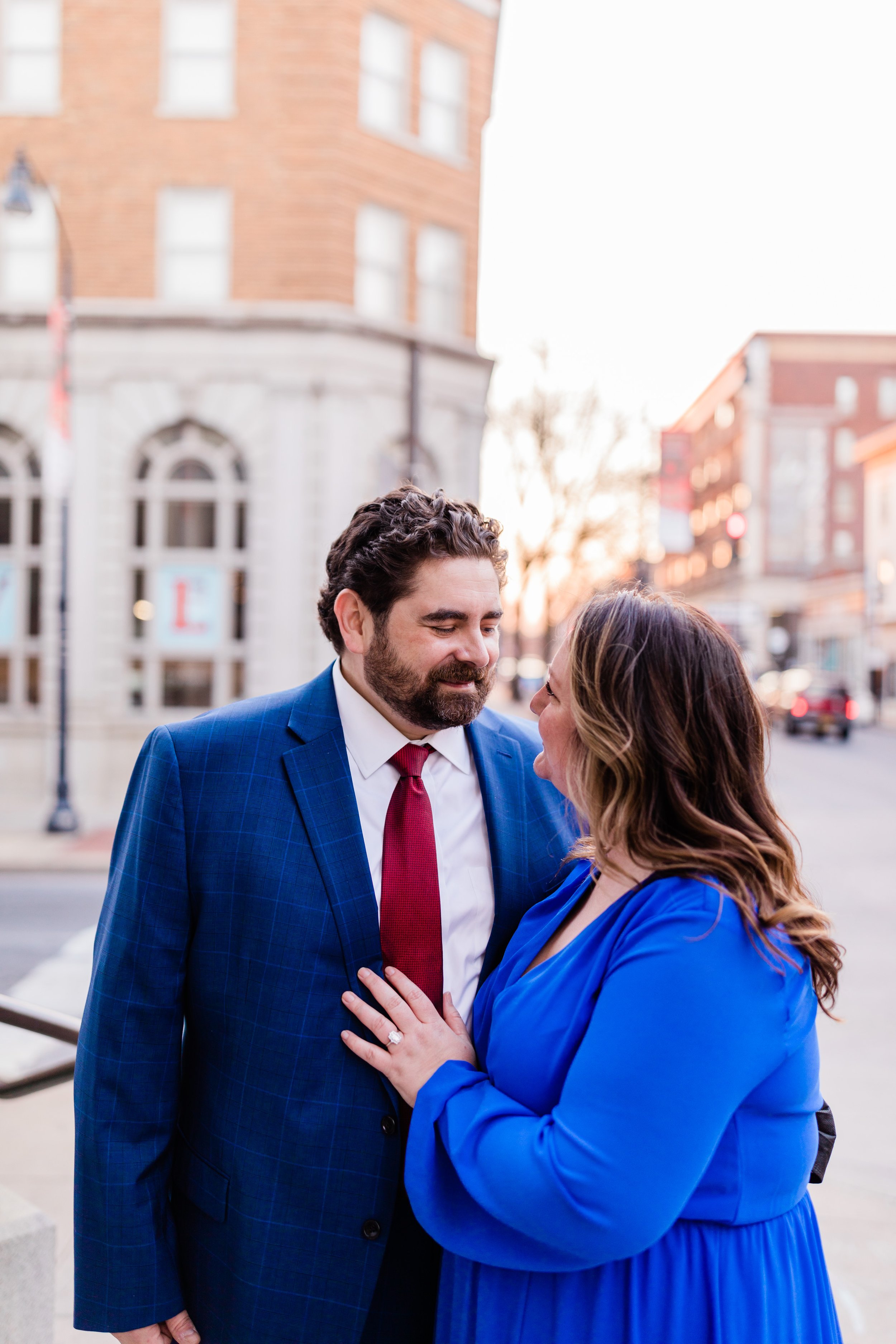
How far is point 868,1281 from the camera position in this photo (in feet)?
11.6

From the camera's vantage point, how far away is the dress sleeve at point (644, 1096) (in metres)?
1.36

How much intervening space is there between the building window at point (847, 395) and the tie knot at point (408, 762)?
64.3m

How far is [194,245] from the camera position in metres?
14.9

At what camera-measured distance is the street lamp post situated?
11617 mm

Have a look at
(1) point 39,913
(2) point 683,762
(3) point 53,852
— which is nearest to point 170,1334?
(2) point 683,762

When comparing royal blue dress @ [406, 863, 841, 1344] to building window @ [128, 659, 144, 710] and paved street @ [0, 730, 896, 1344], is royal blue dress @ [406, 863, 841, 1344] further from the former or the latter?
building window @ [128, 659, 144, 710]

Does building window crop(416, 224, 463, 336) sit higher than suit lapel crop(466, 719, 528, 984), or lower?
higher

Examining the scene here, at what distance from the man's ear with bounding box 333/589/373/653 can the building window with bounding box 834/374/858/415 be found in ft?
211

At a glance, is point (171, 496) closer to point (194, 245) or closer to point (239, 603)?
point (239, 603)

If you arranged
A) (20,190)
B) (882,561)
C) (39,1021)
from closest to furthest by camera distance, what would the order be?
(39,1021) → (20,190) → (882,561)

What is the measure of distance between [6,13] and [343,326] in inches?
233

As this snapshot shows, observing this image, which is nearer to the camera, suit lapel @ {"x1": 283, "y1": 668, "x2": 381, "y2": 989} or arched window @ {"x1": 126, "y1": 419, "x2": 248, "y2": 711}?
suit lapel @ {"x1": 283, "y1": 668, "x2": 381, "y2": 989}

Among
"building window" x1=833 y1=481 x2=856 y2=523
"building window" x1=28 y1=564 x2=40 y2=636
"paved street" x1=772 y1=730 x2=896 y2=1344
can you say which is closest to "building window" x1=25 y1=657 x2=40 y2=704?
"building window" x1=28 y1=564 x2=40 y2=636

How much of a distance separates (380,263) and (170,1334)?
51.8 ft
